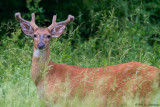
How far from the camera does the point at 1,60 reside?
7.81 meters

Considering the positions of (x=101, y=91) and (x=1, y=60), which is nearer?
(x=101, y=91)

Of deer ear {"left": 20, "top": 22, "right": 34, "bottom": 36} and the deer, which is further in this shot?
deer ear {"left": 20, "top": 22, "right": 34, "bottom": 36}

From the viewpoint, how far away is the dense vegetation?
621cm

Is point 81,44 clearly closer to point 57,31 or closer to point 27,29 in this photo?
point 57,31

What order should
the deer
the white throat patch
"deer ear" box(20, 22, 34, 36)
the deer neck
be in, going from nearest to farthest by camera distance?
the deer
the deer neck
the white throat patch
"deer ear" box(20, 22, 34, 36)

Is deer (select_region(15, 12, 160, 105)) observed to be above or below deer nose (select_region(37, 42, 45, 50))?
below

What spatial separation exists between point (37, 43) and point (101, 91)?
4.13ft

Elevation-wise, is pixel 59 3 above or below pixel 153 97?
above

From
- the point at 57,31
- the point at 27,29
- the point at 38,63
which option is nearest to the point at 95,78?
the point at 38,63

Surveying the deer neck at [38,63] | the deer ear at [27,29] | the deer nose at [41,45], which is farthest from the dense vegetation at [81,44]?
the deer nose at [41,45]

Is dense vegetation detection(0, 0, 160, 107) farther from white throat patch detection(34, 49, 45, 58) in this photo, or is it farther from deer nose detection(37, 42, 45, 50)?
deer nose detection(37, 42, 45, 50)

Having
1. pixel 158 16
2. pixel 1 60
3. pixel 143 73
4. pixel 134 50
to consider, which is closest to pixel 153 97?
pixel 143 73

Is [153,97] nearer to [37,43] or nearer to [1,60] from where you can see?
[37,43]

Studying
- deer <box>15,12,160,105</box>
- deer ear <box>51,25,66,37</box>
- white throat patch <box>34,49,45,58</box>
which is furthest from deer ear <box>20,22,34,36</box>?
white throat patch <box>34,49,45,58</box>
